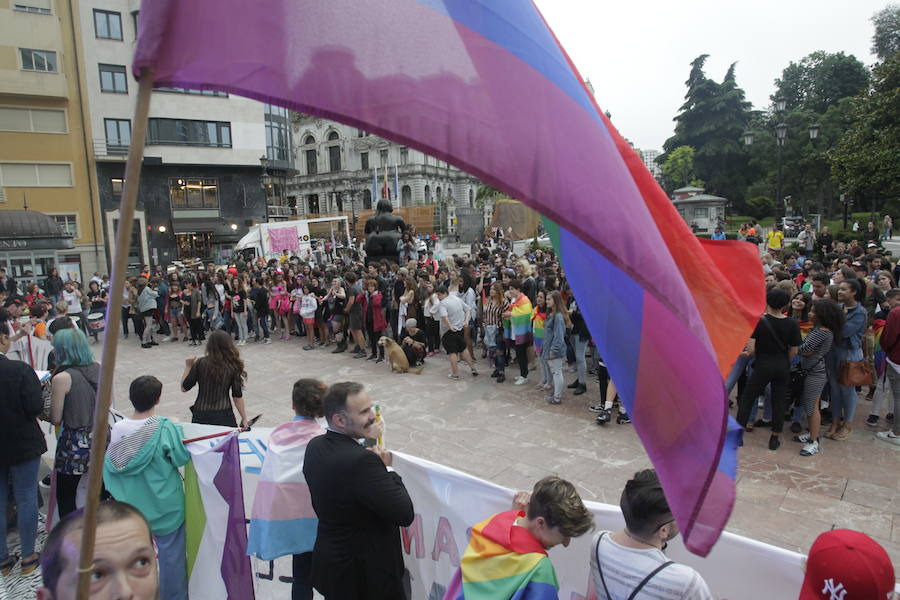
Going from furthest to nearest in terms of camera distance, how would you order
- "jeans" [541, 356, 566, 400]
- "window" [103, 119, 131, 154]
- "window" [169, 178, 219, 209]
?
1. "window" [169, 178, 219, 209]
2. "window" [103, 119, 131, 154]
3. "jeans" [541, 356, 566, 400]

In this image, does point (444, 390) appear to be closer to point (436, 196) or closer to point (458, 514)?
point (458, 514)

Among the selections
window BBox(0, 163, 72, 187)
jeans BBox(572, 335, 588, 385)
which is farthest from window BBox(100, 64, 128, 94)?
jeans BBox(572, 335, 588, 385)

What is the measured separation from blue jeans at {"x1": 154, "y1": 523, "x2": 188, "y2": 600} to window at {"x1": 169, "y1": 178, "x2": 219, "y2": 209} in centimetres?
3740

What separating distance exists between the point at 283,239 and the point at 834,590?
74.4 feet

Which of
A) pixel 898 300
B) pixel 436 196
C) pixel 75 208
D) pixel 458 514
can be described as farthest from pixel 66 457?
pixel 436 196

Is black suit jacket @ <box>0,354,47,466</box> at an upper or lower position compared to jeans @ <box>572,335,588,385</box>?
upper

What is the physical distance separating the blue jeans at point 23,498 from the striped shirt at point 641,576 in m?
4.41

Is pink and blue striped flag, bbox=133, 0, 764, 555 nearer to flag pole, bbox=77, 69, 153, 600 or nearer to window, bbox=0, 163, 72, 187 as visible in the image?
flag pole, bbox=77, 69, 153, 600

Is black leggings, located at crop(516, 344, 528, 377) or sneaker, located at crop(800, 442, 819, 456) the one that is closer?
sneaker, located at crop(800, 442, 819, 456)

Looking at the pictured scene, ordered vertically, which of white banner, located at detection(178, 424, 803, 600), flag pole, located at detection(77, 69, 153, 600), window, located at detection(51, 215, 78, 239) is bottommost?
white banner, located at detection(178, 424, 803, 600)

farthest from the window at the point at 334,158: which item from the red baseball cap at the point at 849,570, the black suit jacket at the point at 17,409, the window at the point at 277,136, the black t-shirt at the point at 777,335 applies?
the red baseball cap at the point at 849,570

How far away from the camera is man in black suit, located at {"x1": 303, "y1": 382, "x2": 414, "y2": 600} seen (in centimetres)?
247

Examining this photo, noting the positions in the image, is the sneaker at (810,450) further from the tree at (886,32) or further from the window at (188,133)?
the tree at (886,32)

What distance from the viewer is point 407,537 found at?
3.43 meters
